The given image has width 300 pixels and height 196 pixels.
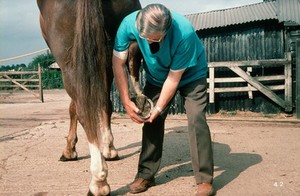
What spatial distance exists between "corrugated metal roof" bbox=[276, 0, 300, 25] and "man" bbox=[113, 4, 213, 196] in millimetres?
6726

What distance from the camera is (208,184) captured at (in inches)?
118

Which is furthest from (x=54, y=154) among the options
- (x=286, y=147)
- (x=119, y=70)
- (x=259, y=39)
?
(x=259, y=39)

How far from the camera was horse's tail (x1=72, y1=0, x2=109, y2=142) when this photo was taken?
2.83 m

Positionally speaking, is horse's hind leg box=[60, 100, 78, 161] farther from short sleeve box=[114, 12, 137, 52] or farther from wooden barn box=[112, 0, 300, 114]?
wooden barn box=[112, 0, 300, 114]

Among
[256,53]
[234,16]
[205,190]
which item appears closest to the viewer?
[205,190]

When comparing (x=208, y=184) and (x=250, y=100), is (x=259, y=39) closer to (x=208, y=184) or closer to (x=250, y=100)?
(x=250, y=100)

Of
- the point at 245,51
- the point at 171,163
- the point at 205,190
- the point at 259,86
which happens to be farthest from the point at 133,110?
the point at 245,51

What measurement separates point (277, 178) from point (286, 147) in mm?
1638

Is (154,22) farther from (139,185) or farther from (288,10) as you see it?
(288,10)

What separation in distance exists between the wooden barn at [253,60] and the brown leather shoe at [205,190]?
6.44 meters

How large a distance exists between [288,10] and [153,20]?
27.7 feet

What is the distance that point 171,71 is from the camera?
2965 mm

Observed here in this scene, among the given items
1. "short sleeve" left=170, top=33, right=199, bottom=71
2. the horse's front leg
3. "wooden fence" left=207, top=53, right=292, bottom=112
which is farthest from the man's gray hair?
"wooden fence" left=207, top=53, right=292, bottom=112

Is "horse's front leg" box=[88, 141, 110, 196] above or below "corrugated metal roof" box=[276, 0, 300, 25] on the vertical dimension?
below
